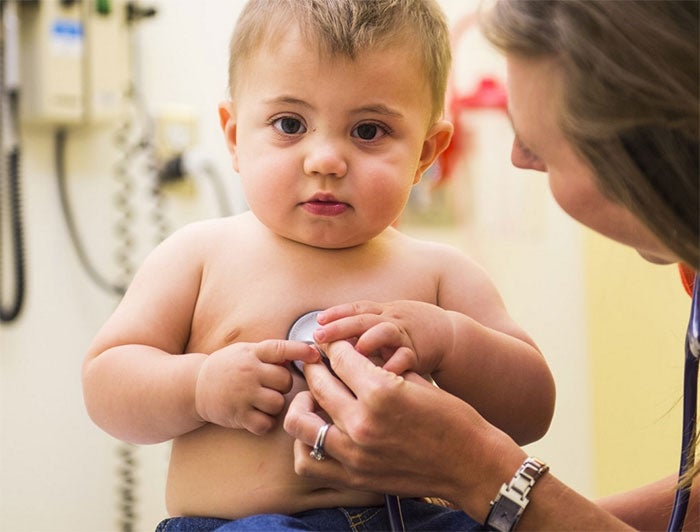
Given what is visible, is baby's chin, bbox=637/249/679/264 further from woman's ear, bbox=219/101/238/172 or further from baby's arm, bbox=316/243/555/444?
woman's ear, bbox=219/101/238/172

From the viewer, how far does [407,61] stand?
1.10 meters

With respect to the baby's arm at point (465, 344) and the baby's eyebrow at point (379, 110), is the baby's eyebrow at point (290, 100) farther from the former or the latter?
the baby's arm at point (465, 344)

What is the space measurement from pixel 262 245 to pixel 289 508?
0.32 meters

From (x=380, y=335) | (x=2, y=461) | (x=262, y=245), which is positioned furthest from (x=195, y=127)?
(x=380, y=335)

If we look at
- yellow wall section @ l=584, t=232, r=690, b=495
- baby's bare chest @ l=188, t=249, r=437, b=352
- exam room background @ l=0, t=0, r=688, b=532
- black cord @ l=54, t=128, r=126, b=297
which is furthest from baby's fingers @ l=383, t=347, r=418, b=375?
black cord @ l=54, t=128, r=126, b=297

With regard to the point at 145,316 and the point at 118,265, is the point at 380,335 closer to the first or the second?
the point at 145,316

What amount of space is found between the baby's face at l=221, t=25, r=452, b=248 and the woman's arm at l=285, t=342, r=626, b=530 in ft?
0.55

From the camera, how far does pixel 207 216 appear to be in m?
2.67

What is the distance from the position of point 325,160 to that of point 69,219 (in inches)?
61.1

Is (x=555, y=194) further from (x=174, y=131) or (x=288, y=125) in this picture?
(x=174, y=131)

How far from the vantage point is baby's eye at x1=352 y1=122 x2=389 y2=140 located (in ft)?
3.61

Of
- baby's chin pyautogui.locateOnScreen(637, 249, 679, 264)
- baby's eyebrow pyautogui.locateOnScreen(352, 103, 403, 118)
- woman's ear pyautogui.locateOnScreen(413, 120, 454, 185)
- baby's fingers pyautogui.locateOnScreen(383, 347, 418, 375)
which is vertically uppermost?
baby's eyebrow pyautogui.locateOnScreen(352, 103, 403, 118)

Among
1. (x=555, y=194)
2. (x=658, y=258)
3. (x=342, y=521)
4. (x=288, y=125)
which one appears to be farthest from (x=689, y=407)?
(x=288, y=125)

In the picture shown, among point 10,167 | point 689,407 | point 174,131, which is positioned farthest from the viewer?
point 174,131
